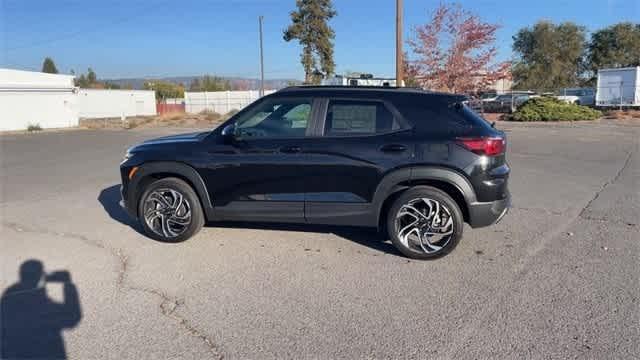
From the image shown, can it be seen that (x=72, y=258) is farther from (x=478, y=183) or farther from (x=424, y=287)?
(x=478, y=183)

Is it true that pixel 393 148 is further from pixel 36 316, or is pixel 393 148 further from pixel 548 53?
pixel 548 53

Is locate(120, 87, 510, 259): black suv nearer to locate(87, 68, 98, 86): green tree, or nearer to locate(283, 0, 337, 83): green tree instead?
locate(283, 0, 337, 83): green tree

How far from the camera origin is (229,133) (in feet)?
17.4

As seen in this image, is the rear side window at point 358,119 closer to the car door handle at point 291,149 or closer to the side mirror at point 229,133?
the car door handle at point 291,149

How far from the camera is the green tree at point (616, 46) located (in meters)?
51.0

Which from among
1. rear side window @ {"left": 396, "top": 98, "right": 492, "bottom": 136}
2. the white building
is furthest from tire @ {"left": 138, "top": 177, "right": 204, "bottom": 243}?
the white building

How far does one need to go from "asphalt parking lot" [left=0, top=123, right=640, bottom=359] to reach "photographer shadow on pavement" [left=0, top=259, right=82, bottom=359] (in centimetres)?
2

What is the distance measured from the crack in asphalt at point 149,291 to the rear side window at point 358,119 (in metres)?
2.23

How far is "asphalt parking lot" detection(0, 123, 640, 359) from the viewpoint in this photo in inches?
133

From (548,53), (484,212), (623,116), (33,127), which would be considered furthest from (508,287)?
(548,53)

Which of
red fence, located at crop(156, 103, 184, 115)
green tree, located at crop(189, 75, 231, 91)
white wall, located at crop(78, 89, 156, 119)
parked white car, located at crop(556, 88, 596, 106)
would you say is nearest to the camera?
parked white car, located at crop(556, 88, 596, 106)

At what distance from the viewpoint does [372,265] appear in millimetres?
4863

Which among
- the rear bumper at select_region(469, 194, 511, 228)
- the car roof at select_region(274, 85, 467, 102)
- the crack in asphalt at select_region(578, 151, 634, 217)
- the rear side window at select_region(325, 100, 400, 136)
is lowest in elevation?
the crack in asphalt at select_region(578, 151, 634, 217)

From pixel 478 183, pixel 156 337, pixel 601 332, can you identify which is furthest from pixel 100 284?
pixel 601 332
